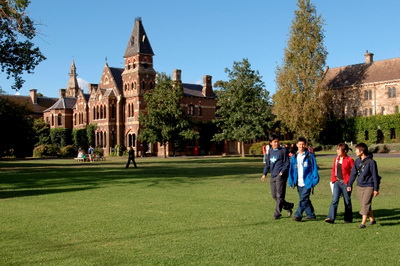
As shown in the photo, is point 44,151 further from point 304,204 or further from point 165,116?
point 304,204

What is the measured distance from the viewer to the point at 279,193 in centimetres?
1021

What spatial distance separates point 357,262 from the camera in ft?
21.2

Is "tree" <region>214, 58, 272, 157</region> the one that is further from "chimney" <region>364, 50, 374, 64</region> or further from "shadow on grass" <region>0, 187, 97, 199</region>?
"shadow on grass" <region>0, 187, 97, 199</region>

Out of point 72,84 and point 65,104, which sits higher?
point 72,84

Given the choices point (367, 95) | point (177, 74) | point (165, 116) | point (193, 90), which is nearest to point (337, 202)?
point (165, 116)

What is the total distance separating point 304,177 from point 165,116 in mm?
41632

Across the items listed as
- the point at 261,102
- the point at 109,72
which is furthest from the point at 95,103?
the point at 261,102

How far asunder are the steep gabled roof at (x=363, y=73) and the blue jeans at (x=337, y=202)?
58.7m

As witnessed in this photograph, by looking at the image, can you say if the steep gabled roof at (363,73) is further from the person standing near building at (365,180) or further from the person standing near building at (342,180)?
the person standing near building at (365,180)

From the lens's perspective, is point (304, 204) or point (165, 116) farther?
point (165, 116)

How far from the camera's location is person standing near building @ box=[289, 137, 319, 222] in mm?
9805

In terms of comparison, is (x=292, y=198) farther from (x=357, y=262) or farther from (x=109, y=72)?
(x=109, y=72)

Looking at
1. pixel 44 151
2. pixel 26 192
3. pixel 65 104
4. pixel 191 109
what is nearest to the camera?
pixel 26 192

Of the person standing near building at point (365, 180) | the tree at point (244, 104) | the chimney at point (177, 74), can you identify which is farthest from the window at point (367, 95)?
the person standing near building at point (365, 180)
